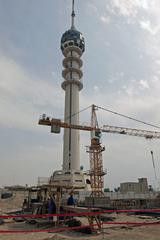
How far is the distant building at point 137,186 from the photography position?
63650 millimetres

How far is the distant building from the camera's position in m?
63.7

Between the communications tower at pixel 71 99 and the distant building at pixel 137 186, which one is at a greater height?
the communications tower at pixel 71 99

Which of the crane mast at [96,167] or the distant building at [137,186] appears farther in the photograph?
the distant building at [137,186]

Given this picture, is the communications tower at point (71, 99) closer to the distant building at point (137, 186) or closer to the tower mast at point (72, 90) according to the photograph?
the tower mast at point (72, 90)

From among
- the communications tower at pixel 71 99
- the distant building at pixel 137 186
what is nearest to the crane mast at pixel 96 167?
the communications tower at pixel 71 99

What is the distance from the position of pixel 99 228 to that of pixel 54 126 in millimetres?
41115

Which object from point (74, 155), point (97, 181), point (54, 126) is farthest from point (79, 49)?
point (97, 181)

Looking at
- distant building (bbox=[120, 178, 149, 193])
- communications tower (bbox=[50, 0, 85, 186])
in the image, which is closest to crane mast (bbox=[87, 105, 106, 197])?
communications tower (bbox=[50, 0, 85, 186])

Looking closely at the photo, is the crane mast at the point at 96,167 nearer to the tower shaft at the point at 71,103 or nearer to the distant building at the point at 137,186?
the tower shaft at the point at 71,103

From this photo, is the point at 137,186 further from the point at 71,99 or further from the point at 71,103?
the point at 71,99

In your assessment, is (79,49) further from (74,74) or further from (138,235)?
(138,235)

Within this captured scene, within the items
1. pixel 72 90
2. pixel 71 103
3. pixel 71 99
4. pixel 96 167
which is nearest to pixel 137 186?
pixel 96 167

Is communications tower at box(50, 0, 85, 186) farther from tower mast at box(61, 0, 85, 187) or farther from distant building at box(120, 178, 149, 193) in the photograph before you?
distant building at box(120, 178, 149, 193)

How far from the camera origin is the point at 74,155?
53.4 metres
